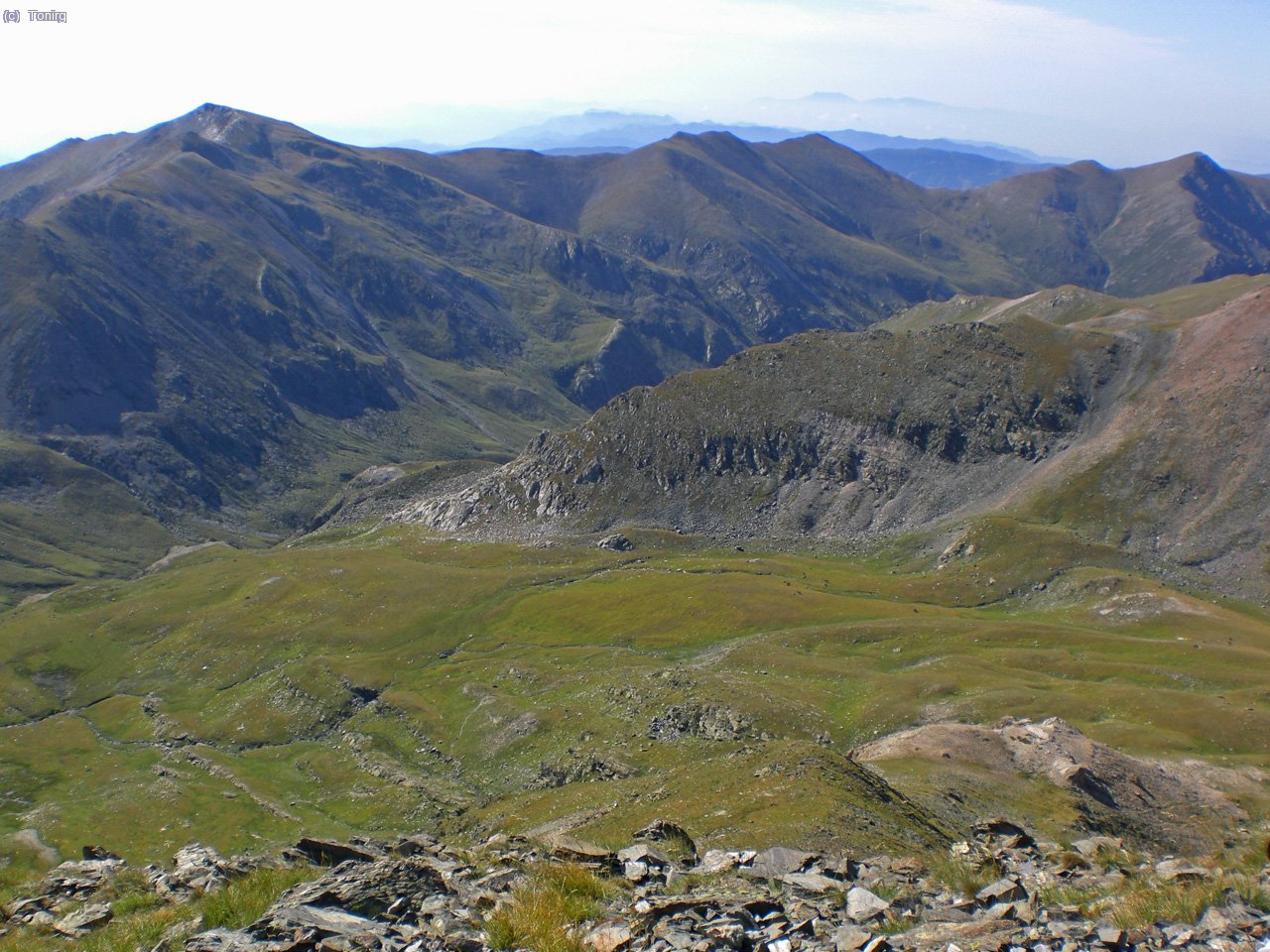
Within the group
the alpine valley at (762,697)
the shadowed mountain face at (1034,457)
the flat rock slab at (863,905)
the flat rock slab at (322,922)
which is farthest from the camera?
the shadowed mountain face at (1034,457)

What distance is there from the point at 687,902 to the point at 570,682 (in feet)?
306

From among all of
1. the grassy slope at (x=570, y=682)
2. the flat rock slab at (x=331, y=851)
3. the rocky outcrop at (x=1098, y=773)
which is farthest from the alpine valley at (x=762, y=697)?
the grassy slope at (x=570, y=682)

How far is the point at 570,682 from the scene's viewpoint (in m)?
116

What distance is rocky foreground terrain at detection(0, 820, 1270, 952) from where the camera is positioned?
21016 millimetres

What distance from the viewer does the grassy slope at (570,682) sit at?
8400 cm

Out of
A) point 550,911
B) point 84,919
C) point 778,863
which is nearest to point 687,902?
point 550,911

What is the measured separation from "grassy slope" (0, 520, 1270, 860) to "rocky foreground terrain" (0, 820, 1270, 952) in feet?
52.1

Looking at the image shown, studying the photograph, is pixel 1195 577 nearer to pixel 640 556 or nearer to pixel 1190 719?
pixel 1190 719

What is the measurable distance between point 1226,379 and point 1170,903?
602 ft

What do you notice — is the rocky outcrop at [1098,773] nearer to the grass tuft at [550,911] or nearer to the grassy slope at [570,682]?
the grassy slope at [570,682]

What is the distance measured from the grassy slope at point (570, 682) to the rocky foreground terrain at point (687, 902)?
1587 centimetres

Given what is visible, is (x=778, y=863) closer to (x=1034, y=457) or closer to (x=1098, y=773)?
(x=1098, y=773)

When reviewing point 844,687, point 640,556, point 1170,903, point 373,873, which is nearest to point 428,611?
point 640,556

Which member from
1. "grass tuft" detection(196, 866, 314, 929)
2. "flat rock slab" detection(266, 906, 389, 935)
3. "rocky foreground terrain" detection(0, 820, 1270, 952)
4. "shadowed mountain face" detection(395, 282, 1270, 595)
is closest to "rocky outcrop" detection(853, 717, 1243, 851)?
"rocky foreground terrain" detection(0, 820, 1270, 952)
